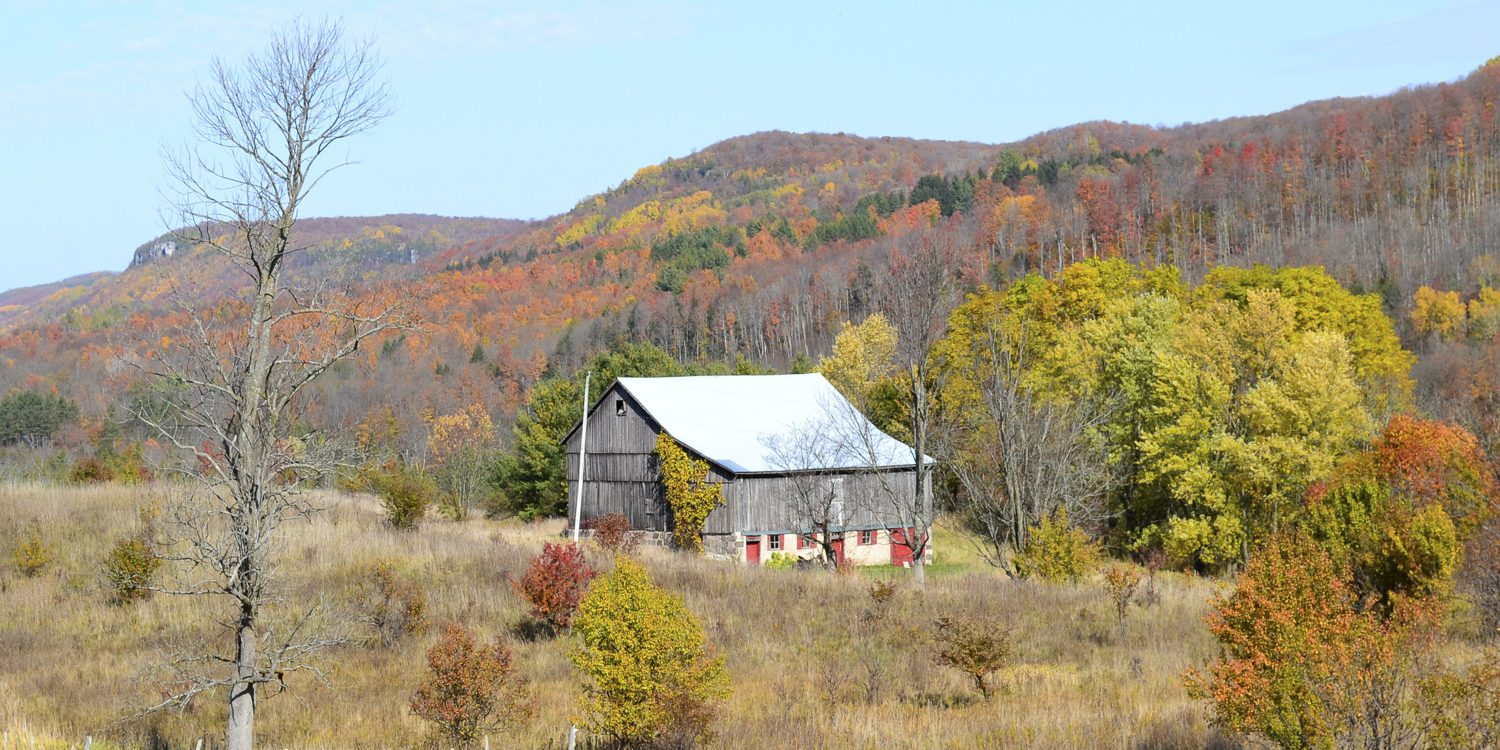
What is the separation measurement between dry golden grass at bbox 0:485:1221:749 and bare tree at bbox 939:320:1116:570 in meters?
6.80

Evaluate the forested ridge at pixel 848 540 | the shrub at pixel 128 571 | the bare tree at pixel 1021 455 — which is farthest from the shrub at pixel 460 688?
the bare tree at pixel 1021 455

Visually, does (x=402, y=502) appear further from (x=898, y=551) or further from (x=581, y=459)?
(x=898, y=551)

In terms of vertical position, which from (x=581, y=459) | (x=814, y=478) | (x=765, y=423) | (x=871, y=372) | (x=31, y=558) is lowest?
(x=814, y=478)

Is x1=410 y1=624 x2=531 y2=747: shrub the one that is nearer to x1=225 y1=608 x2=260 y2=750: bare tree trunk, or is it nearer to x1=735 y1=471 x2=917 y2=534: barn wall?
x1=225 y1=608 x2=260 y2=750: bare tree trunk

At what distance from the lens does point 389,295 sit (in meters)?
12.4

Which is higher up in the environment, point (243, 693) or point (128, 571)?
point (243, 693)

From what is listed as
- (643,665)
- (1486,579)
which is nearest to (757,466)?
(1486,579)

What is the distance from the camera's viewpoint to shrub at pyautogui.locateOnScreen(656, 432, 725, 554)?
41.0 meters

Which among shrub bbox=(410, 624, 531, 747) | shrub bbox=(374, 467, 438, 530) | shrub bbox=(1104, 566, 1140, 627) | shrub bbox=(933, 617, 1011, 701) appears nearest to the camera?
shrub bbox=(410, 624, 531, 747)

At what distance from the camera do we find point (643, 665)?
13.3 metres

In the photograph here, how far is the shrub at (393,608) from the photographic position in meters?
21.2

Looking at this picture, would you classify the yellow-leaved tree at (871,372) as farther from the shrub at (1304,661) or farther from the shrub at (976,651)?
the shrub at (1304,661)

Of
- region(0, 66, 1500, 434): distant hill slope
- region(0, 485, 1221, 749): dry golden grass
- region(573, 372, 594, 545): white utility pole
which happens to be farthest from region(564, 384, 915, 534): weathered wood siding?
A: region(0, 66, 1500, 434): distant hill slope

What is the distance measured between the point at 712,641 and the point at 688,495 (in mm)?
20314
